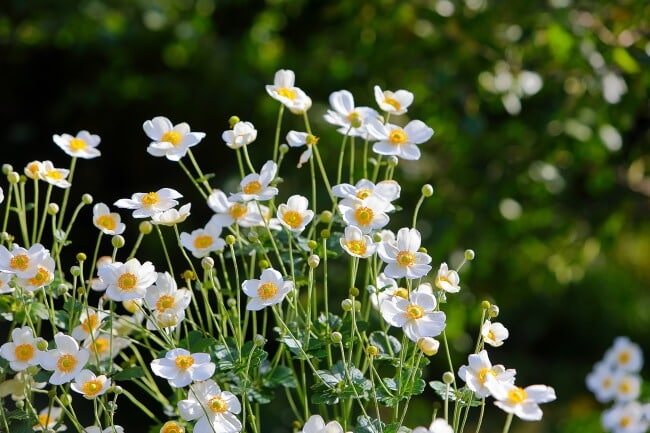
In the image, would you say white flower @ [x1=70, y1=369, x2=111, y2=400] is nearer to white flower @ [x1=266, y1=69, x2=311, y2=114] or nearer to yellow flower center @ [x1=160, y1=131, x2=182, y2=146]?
yellow flower center @ [x1=160, y1=131, x2=182, y2=146]

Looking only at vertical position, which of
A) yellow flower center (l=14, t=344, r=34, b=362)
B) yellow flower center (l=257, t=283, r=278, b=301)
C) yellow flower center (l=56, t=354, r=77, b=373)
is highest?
yellow flower center (l=257, t=283, r=278, b=301)

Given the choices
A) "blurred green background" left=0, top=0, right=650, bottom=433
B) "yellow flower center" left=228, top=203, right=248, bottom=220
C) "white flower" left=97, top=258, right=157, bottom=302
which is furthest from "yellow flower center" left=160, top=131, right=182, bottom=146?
Result: "blurred green background" left=0, top=0, right=650, bottom=433

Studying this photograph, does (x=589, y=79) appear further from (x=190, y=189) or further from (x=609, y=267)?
(x=609, y=267)

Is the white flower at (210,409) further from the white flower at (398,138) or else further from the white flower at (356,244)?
the white flower at (398,138)

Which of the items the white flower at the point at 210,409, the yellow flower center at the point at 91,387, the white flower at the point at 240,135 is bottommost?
the yellow flower center at the point at 91,387

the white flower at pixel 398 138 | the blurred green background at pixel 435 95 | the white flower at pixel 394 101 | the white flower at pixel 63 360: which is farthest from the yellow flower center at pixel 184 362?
the blurred green background at pixel 435 95
